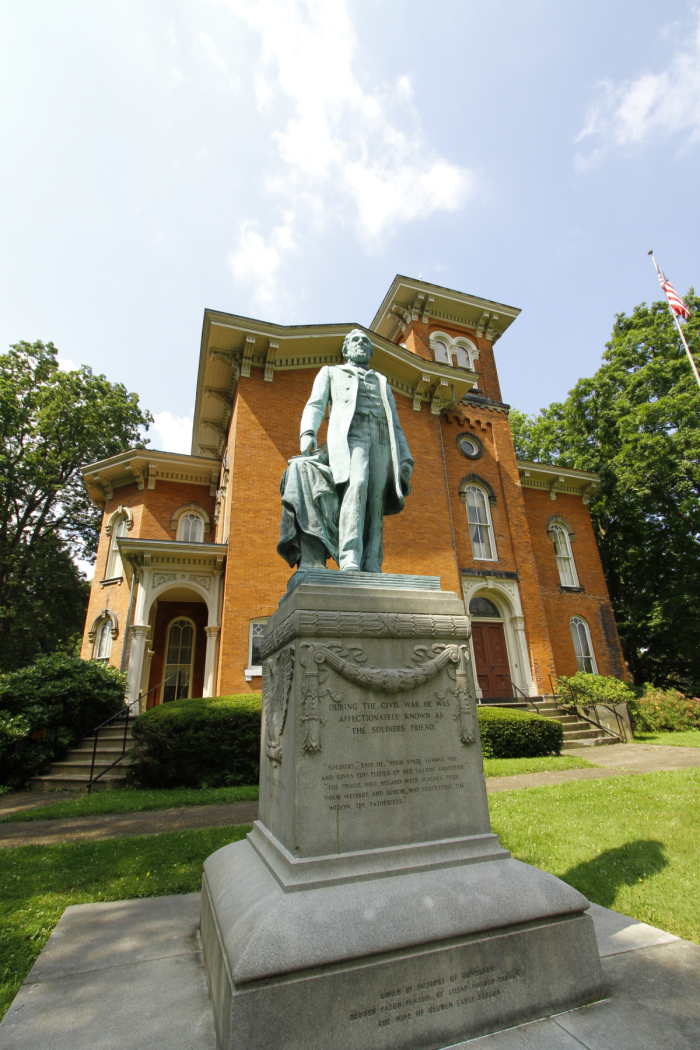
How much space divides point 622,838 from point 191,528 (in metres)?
16.8

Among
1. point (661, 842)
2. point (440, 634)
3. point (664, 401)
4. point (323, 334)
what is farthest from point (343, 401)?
point (664, 401)

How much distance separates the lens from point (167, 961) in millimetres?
3068

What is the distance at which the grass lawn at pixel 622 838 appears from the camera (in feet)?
12.4

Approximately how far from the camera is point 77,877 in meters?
4.77

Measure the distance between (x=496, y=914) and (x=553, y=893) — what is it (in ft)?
1.23

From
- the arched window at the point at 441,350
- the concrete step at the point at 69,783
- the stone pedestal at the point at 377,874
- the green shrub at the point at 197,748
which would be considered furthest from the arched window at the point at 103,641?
the arched window at the point at 441,350

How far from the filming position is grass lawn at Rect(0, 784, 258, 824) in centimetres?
756

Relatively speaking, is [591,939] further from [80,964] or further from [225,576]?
[225,576]

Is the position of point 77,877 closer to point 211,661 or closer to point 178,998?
point 178,998

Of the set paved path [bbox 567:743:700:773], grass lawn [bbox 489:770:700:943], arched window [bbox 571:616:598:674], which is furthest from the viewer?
arched window [bbox 571:616:598:674]

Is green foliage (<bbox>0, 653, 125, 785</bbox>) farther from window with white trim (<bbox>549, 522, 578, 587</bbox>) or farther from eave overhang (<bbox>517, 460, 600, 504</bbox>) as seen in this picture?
eave overhang (<bbox>517, 460, 600, 504</bbox>)

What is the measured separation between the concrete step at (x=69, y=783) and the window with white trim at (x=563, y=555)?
1672 cm

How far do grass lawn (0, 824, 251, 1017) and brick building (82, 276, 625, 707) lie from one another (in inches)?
286

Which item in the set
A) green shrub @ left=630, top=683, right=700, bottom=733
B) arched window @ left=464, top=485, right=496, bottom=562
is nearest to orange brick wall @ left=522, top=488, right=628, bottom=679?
green shrub @ left=630, top=683, right=700, bottom=733
